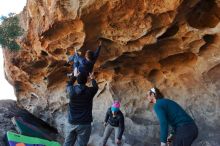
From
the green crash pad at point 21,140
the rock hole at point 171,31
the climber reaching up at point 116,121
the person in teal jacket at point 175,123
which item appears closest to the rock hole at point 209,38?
the rock hole at point 171,31

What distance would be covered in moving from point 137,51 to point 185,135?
3.91 meters

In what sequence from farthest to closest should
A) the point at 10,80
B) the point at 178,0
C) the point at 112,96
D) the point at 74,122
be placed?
1. the point at 10,80
2. the point at 112,96
3. the point at 178,0
4. the point at 74,122

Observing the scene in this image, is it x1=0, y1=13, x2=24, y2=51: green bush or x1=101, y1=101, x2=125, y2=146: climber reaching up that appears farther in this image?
x1=101, y1=101, x2=125, y2=146: climber reaching up

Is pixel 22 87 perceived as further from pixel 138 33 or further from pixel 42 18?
pixel 138 33

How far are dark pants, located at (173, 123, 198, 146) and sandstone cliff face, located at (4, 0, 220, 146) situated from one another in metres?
3.03

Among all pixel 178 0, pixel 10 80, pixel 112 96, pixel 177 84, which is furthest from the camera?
pixel 10 80

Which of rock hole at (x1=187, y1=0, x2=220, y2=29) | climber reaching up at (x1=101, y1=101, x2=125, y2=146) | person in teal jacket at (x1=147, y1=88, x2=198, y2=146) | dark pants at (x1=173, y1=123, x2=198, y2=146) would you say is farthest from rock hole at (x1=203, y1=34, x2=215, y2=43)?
dark pants at (x1=173, y1=123, x2=198, y2=146)

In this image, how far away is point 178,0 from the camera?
704 cm

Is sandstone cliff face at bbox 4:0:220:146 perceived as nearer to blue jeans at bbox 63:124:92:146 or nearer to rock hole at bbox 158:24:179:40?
rock hole at bbox 158:24:179:40

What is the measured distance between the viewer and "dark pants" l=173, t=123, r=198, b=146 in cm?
498

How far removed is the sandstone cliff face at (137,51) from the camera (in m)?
7.61

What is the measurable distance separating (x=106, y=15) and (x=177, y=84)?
2891 mm

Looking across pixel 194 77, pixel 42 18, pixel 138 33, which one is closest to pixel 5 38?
pixel 42 18

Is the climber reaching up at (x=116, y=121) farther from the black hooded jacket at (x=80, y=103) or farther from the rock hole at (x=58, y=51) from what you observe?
the black hooded jacket at (x=80, y=103)
